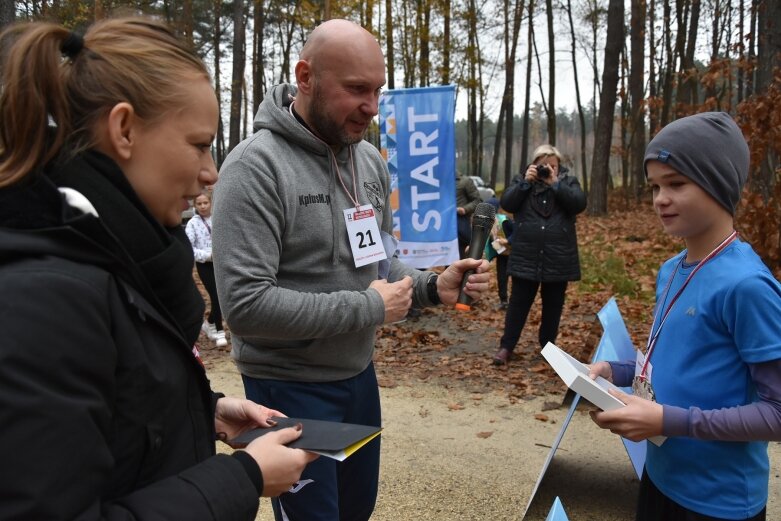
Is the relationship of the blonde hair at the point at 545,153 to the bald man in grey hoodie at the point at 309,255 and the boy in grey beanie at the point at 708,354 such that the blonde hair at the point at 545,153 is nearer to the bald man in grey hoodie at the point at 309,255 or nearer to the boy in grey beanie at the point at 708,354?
the bald man in grey hoodie at the point at 309,255

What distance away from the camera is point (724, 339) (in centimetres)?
175

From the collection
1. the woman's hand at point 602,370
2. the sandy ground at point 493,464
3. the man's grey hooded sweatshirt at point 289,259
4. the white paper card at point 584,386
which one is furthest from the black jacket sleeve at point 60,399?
the sandy ground at point 493,464

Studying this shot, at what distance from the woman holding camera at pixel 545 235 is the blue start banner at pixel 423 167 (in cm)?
116

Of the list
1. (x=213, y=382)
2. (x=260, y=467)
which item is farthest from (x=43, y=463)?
(x=213, y=382)

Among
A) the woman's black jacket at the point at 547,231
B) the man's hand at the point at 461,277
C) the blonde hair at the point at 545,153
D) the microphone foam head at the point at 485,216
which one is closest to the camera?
the man's hand at the point at 461,277

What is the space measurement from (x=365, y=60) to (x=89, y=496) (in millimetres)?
1609

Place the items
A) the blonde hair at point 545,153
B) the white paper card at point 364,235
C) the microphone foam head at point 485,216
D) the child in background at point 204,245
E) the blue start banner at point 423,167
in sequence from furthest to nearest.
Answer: the child in background at point 204,245, the blue start banner at point 423,167, the blonde hair at point 545,153, the microphone foam head at point 485,216, the white paper card at point 364,235

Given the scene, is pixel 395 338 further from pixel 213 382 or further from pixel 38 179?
pixel 38 179

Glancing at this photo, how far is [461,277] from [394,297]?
0.40 metres

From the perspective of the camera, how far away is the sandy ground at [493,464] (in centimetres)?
346

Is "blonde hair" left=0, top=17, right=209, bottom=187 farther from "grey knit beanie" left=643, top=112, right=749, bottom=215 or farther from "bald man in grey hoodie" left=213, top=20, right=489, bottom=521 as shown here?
"grey knit beanie" left=643, top=112, right=749, bottom=215

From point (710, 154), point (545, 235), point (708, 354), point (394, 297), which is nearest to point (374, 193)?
point (394, 297)

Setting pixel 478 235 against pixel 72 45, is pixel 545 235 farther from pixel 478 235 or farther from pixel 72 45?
pixel 72 45

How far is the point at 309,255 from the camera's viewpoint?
2135 mm
